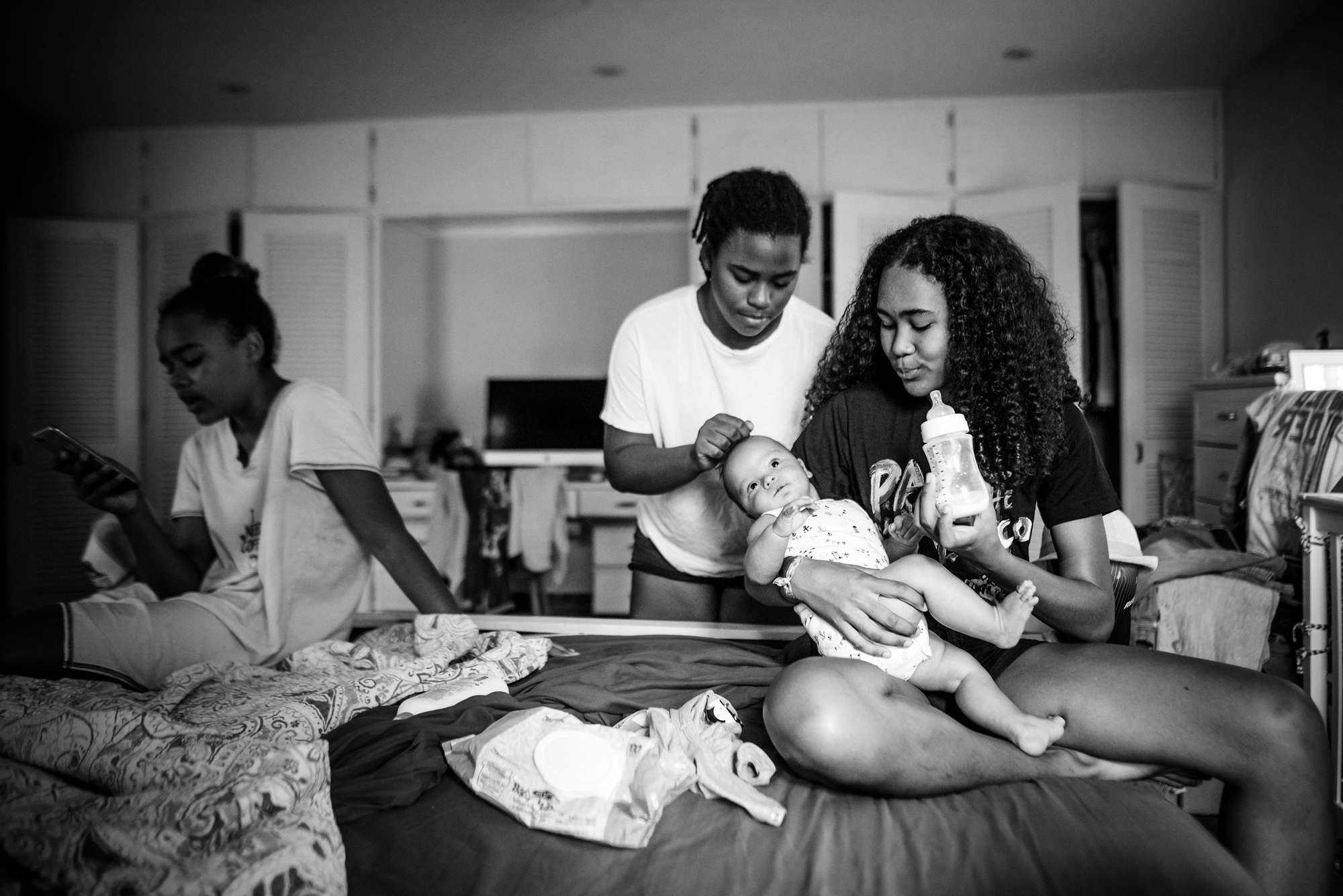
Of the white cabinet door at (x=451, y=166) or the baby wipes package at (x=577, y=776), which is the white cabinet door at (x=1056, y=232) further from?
the baby wipes package at (x=577, y=776)

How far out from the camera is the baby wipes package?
994mm

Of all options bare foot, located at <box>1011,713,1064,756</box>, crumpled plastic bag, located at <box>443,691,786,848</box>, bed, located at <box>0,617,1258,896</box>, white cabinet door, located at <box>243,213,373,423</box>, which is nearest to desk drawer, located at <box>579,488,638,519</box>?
white cabinet door, located at <box>243,213,373,423</box>

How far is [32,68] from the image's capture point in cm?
394

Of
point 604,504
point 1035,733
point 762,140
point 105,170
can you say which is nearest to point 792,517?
point 1035,733

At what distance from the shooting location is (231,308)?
71.3 inches

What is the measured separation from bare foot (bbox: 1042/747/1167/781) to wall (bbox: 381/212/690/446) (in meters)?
4.32

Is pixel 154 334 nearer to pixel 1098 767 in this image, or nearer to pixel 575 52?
pixel 575 52

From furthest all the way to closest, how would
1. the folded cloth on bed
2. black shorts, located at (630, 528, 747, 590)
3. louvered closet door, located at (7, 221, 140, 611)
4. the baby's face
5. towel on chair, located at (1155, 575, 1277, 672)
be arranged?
louvered closet door, located at (7, 221, 140, 611)
towel on chair, located at (1155, 575, 1277, 672)
black shorts, located at (630, 528, 747, 590)
the baby's face
the folded cloth on bed

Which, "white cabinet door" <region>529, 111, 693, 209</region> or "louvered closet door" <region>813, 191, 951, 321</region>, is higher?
"white cabinet door" <region>529, 111, 693, 209</region>

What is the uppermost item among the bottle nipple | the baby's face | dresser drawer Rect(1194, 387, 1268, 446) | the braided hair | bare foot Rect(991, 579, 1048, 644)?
the braided hair

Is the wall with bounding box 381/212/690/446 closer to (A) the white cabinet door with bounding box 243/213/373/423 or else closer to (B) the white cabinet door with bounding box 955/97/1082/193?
(A) the white cabinet door with bounding box 243/213/373/423

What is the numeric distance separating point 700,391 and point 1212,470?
2.54 meters

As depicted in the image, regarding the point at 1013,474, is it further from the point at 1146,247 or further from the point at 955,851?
the point at 1146,247

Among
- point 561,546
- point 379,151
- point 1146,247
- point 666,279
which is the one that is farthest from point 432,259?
point 1146,247
